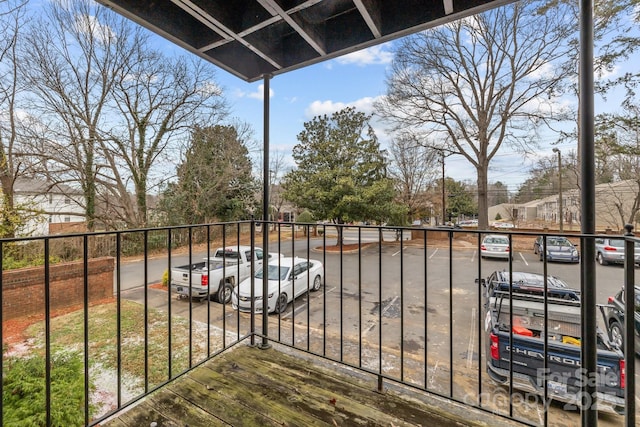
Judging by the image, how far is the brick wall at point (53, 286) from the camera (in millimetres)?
4184

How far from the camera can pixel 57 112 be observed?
7074 mm

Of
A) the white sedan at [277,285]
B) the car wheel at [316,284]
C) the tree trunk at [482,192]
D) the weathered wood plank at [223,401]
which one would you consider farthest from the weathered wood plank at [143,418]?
the tree trunk at [482,192]

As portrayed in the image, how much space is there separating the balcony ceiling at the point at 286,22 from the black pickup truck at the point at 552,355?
1992 mm

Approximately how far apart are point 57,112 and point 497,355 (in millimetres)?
10606

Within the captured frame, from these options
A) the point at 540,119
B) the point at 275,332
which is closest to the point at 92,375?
the point at 275,332

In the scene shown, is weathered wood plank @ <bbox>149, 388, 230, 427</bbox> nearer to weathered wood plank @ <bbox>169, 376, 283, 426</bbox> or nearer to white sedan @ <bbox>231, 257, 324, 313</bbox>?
weathered wood plank @ <bbox>169, 376, 283, 426</bbox>

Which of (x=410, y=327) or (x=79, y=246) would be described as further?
(x=79, y=246)

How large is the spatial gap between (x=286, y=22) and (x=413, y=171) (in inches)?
487

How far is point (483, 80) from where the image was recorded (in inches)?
375

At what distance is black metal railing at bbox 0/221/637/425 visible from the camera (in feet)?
3.84

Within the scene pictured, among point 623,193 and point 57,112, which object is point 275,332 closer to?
point 623,193

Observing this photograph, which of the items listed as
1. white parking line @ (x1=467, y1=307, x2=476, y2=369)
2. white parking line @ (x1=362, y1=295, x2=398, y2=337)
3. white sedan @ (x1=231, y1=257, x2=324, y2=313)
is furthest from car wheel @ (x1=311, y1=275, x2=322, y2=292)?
white parking line @ (x1=467, y1=307, x2=476, y2=369)

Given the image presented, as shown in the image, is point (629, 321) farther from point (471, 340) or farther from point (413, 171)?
point (413, 171)

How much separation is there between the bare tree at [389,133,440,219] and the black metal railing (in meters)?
5.53
